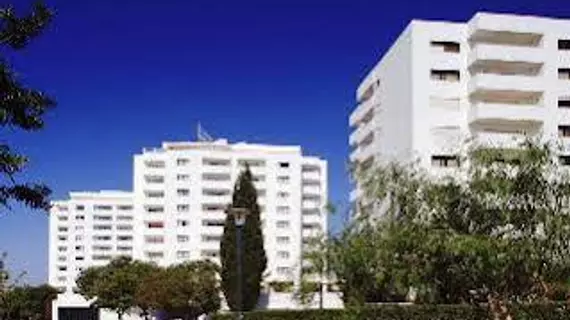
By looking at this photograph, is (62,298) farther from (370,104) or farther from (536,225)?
(536,225)

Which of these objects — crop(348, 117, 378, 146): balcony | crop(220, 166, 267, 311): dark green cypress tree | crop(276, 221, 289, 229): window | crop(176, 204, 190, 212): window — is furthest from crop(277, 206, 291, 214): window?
crop(220, 166, 267, 311): dark green cypress tree

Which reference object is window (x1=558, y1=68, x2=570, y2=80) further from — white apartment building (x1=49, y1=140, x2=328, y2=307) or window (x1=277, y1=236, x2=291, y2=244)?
window (x1=277, y1=236, x2=291, y2=244)

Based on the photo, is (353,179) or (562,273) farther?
(353,179)

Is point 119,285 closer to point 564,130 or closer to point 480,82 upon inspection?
point 480,82

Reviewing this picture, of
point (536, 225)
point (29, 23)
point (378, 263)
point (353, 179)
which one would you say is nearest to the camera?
point (29, 23)

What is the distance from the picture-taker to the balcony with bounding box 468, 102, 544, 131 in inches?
2763

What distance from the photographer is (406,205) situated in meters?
30.2

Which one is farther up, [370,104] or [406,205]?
[370,104]

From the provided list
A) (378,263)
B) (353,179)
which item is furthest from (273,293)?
(378,263)

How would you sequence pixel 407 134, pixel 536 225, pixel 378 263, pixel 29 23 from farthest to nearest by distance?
pixel 407 134, pixel 378 263, pixel 536 225, pixel 29 23

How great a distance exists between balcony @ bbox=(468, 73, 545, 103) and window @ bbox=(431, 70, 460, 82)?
1.38 m

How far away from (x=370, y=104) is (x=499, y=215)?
185 ft

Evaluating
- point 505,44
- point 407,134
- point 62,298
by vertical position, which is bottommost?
point 62,298

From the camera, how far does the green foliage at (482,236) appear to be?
2608 centimetres
